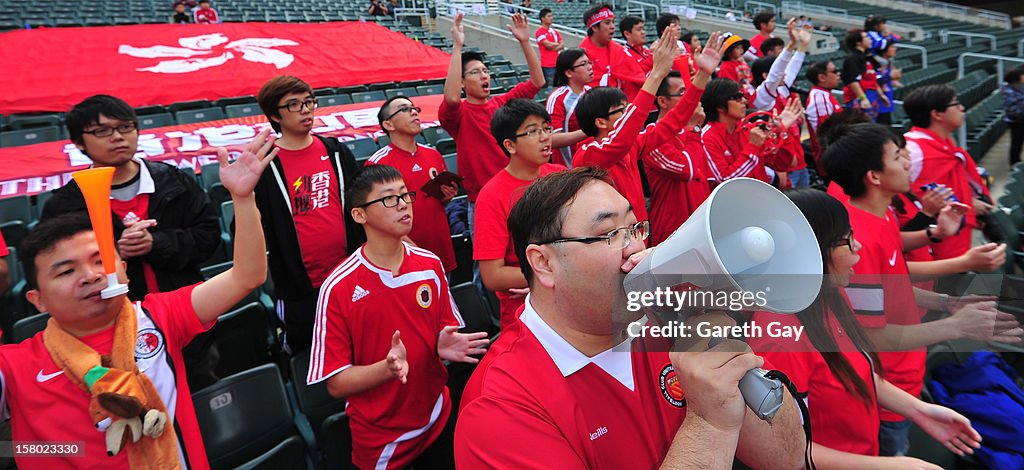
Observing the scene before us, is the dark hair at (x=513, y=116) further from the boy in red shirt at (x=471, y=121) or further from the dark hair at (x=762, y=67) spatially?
the dark hair at (x=762, y=67)

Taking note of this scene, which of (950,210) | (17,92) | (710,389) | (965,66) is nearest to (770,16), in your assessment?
(965,66)

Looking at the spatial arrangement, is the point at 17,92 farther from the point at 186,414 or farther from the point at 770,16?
the point at 770,16

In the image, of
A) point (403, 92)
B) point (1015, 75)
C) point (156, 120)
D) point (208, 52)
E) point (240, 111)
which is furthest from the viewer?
point (208, 52)

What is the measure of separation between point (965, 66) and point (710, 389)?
1535 centimetres

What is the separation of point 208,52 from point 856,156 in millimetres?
10608

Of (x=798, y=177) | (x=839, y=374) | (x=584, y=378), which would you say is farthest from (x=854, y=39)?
(x=584, y=378)

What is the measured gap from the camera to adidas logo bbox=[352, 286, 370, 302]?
211cm

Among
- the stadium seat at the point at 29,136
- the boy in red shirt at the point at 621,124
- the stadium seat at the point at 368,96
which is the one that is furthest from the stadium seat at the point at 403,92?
the boy in red shirt at the point at 621,124

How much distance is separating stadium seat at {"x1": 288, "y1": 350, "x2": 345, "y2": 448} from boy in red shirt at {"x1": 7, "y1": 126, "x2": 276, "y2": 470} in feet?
2.33

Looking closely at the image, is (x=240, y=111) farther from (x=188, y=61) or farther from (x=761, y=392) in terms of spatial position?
(x=761, y=392)

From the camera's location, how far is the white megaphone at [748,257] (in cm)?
94

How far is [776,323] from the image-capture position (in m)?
1.30

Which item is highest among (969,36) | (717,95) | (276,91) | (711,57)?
(711,57)

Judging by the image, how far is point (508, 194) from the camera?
2518 millimetres
